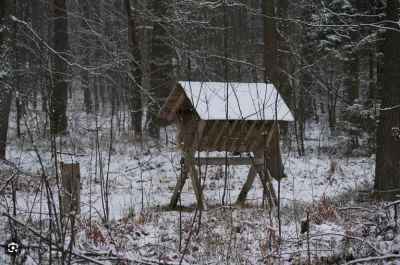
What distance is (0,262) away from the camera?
4352mm

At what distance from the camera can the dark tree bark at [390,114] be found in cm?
914

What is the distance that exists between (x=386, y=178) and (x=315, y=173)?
3.66 m

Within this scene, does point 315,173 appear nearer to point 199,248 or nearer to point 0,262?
point 199,248

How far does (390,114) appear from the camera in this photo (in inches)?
369

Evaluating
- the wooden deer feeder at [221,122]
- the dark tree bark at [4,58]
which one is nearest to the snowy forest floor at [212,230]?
the wooden deer feeder at [221,122]

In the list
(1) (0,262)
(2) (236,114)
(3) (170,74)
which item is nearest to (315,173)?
(2) (236,114)

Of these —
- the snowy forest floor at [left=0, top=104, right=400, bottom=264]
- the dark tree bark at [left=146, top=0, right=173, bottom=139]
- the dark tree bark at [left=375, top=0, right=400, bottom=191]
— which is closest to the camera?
the snowy forest floor at [left=0, top=104, right=400, bottom=264]

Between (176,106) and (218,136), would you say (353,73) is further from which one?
(218,136)

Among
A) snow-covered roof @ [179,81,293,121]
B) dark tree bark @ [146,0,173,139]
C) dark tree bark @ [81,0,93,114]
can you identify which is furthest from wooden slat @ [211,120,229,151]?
dark tree bark @ [146,0,173,139]

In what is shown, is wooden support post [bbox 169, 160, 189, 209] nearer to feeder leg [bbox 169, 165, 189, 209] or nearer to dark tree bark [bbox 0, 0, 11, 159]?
feeder leg [bbox 169, 165, 189, 209]

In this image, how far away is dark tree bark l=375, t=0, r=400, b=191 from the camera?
914 cm

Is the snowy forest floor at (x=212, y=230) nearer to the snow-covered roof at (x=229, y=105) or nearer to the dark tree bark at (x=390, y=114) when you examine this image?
the dark tree bark at (x=390, y=114)

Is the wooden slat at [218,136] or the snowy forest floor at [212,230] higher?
the wooden slat at [218,136]

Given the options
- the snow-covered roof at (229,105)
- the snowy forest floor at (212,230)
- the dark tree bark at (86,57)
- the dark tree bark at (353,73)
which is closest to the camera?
the snowy forest floor at (212,230)
